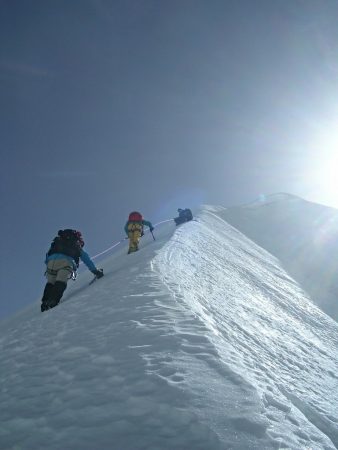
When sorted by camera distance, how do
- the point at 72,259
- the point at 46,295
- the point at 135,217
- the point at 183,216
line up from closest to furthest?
the point at 46,295 < the point at 72,259 < the point at 135,217 < the point at 183,216

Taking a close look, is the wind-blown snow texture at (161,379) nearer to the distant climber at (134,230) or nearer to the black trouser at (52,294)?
the black trouser at (52,294)

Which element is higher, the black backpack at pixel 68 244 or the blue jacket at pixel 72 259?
the black backpack at pixel 68 244

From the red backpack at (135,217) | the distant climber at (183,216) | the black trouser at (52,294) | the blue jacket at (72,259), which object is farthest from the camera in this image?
the distant climber at (183,216)

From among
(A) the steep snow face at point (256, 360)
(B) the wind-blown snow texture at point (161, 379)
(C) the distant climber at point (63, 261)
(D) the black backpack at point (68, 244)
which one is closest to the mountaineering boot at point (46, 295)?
(C) the distant climber at point (63, 261)

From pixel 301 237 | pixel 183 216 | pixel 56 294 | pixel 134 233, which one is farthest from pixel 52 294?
pixel 301 237

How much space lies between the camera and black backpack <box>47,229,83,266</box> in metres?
8.02

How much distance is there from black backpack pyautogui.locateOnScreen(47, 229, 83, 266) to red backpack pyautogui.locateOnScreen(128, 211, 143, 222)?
4.24m

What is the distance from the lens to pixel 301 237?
19.7 meters

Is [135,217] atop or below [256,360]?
atop

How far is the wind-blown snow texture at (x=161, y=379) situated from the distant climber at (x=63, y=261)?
2.69 metres

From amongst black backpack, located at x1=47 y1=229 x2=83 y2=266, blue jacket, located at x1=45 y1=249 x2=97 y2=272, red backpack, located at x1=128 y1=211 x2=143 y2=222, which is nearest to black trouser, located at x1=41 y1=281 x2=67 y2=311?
blue jacket, located at x1=45 y1=249 x2=97 y2=272

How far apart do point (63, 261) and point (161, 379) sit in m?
5.98

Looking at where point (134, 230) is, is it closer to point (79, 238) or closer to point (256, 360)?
point (79, 238)

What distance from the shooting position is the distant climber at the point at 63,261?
741cm
